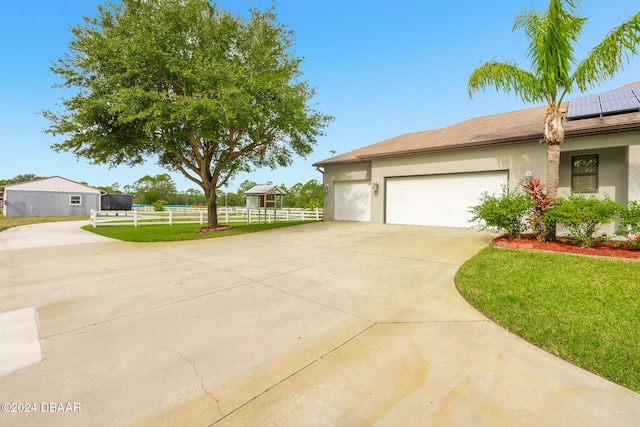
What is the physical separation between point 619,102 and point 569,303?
9.63m

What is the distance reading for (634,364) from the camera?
7.84ft

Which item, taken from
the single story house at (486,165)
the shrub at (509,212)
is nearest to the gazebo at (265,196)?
the single story house at (486,165)

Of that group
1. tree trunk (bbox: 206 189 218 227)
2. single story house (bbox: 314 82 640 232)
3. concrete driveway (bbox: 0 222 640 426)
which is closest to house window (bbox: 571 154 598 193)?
single story house (bbox: 314 82 640 232)

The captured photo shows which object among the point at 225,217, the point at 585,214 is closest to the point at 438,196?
the point at 585,214

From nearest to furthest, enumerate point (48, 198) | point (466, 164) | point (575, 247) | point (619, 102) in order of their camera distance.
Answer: point (575, 247) → point (619, 102) → point (466, 164) → point (48, 198)

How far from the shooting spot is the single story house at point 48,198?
26016 millimetres

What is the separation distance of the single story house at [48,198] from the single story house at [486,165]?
28.1 metres

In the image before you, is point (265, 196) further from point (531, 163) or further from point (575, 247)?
point (575, 247)

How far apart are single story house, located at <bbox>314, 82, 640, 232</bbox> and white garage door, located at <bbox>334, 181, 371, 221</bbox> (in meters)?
0.05

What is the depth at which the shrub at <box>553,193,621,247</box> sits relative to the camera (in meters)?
Result: 5.83

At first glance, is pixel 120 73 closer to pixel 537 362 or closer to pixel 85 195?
pixel 537 362

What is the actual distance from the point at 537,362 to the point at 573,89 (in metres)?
7.65

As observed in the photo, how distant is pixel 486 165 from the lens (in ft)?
33.3

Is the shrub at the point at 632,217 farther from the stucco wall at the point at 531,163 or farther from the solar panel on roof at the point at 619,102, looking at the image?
the solar panel on roof at the point at 619,102
